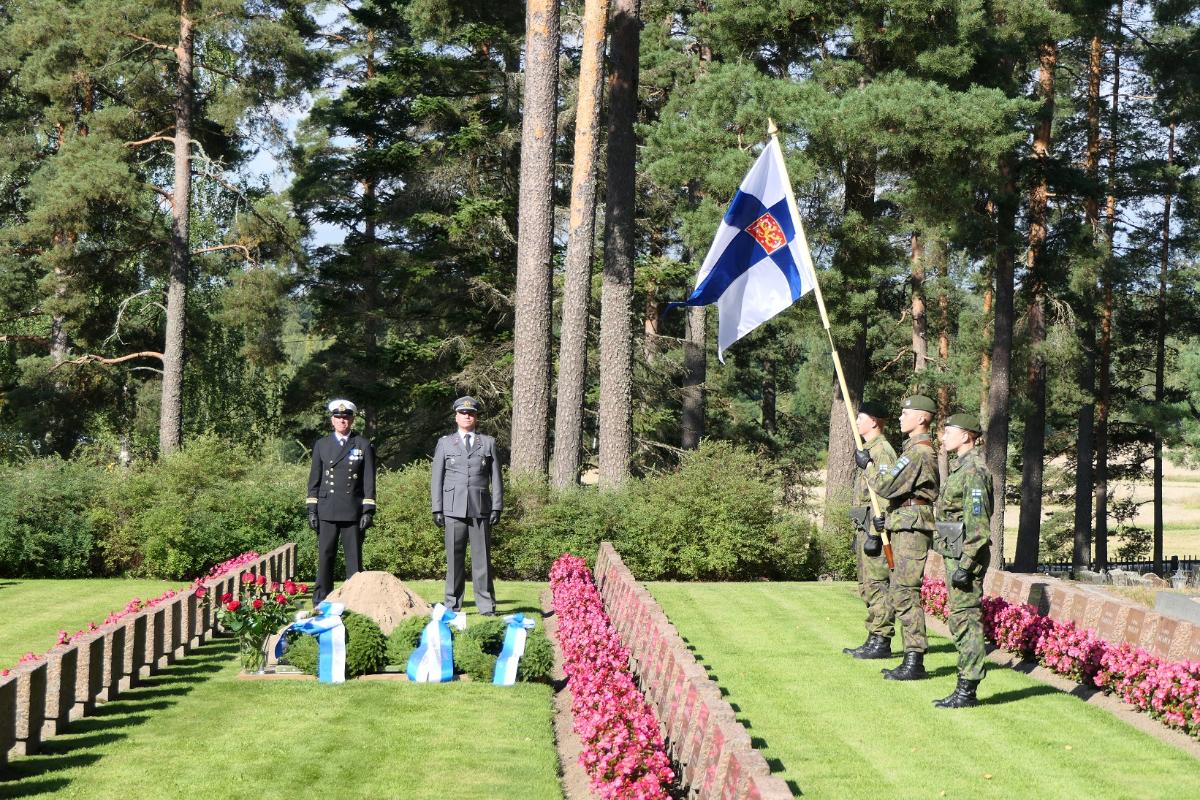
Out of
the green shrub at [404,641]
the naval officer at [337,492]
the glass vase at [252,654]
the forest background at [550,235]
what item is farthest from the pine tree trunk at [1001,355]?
the glass vase at [252,654]

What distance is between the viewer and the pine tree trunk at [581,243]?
68.2 feet

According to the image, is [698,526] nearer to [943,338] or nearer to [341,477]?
[341,477]

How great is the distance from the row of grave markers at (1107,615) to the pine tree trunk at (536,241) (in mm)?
8640

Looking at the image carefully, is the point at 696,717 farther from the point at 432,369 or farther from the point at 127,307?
the point at 127,307

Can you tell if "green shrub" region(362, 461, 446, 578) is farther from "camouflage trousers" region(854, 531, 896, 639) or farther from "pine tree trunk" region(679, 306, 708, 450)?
"pine tree trunk" region(679, 306, 708, 450)

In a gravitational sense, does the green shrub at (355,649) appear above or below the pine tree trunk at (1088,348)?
below

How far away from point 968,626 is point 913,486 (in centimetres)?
148

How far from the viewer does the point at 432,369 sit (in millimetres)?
33375

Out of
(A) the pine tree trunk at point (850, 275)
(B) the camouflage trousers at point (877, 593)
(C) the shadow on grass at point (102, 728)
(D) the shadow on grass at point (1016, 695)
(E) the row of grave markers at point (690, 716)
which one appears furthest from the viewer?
(A) the pine tree trunk at point (850, 275)

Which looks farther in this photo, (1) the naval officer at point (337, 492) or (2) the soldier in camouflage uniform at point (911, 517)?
(1) the naval officer at point (337, 492)

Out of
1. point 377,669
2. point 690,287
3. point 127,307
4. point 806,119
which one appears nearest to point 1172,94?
point 690,287

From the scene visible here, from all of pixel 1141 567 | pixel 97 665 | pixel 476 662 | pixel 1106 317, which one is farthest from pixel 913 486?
pixel 1141 567

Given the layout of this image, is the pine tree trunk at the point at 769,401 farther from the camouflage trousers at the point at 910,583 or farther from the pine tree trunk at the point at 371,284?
the camouflage trousers at the point at 910,583

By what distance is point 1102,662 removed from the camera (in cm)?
986
